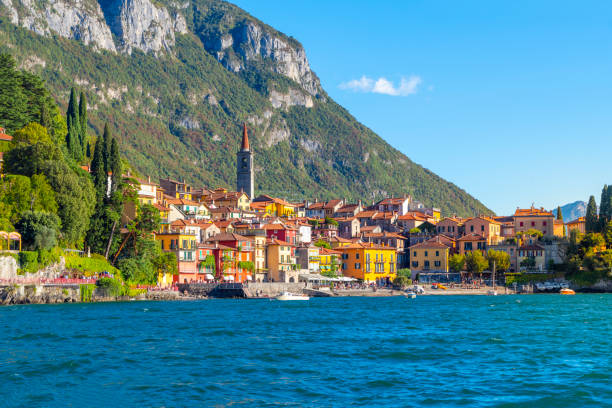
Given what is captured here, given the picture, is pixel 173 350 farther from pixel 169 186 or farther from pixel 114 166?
pixel 169 186

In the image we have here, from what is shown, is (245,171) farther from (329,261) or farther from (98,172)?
(98,172)

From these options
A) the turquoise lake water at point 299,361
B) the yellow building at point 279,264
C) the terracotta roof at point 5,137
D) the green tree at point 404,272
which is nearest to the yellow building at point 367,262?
the green tree at point 404,272

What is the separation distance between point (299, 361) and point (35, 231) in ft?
134

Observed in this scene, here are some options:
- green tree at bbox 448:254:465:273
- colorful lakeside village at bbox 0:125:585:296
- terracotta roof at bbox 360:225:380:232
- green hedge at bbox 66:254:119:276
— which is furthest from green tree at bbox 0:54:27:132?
terracotta roof at bbox 360:225:380:232

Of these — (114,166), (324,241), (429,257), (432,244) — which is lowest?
(429,257)

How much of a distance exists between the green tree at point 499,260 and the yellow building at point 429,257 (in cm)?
721

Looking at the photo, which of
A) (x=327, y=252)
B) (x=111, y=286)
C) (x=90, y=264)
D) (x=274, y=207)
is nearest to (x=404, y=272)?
(x=327, y=252)

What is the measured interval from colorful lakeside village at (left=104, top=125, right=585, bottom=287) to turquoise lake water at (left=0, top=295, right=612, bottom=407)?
4141 centimetres

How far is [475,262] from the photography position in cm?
11431

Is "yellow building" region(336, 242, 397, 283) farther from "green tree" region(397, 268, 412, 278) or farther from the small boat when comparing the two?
the small boat

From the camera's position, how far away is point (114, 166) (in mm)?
80625

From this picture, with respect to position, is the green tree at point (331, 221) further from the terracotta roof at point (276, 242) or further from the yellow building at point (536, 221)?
the terracotta roof at point (276, 242)

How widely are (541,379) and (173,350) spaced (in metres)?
16.3

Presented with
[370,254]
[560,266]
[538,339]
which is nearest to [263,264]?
[370,254]
